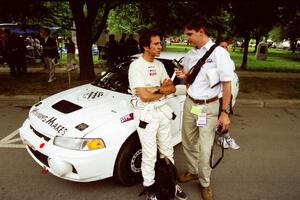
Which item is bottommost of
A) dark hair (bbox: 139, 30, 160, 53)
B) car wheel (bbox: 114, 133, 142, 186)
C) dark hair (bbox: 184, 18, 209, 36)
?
car wheel (bbox: 114, 133, 142, 186)

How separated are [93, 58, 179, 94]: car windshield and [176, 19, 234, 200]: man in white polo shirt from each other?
0.98 m

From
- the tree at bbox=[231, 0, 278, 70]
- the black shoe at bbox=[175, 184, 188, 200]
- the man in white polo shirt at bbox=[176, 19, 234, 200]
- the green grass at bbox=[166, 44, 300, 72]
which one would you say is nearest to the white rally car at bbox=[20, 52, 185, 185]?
the black shoe at bbox=[175, 184, 188, 200]

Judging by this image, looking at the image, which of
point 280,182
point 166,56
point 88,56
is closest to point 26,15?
point 88,56

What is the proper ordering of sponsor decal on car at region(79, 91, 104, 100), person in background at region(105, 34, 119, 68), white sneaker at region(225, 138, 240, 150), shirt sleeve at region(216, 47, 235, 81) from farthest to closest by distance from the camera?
person in background at region(105, 34, 119, 68)
white sneaker at region(225, 138, 240, 150)
sponsor decal on car at region(79, 91, 104, 100)
shirt sleeve at region(216, 47, 235, 81)

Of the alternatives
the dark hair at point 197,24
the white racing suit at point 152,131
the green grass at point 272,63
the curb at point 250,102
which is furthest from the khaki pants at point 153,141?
the green grass at point 272,63

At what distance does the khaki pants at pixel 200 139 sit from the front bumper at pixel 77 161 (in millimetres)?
849

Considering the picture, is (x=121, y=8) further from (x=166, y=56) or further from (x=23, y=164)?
(x=23, y=164)

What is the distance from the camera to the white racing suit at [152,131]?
311 centimetres

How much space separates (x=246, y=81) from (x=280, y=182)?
7.30 metres

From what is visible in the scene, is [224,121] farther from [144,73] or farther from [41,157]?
[41,157]

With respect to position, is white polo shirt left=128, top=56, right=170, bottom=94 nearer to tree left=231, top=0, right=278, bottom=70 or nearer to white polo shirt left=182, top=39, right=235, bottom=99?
white polo shirt left=182, top=39, right=235, bottom=99

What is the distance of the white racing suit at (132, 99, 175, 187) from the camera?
Answer: 3.11 m

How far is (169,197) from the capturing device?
10.6 ft

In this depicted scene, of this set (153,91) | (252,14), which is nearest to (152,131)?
(153,91)
